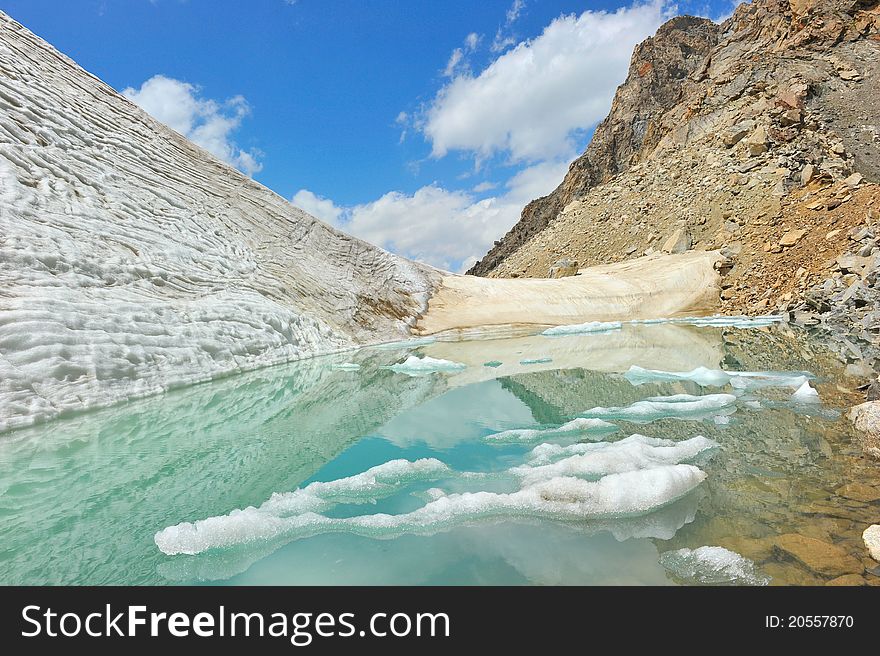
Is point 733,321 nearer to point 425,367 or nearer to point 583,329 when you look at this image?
point 583,329

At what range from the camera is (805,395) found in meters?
3.78

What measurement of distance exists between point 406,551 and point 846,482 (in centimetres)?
191

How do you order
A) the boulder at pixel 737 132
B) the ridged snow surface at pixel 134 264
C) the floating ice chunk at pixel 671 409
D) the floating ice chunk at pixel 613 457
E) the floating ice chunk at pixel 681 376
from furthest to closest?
the boulder at pixel 737 132 → the ridged snow surface at pixel 134 264 → the floating ice chunk at pixel 681 376 → the floating ice chunk at pixel 671 409 → the floating ice chunk at pixel 613 457

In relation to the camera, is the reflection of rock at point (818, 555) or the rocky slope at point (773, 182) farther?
the rocky slope at point (773, 182)

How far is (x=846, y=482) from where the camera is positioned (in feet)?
7.34

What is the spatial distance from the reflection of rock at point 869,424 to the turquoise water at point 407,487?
0.07m

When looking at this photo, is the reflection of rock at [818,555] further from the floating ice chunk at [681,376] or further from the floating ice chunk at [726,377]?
the floating ice chunk at [681,376]

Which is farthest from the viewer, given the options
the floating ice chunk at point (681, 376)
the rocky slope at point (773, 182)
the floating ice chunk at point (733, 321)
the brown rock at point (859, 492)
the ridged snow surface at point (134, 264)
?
the rocky slope at point (773, 182)

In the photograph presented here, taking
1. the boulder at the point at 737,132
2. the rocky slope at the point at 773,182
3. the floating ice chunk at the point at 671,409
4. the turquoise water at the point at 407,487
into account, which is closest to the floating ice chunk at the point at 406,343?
the turquoise water at the point at 407,487

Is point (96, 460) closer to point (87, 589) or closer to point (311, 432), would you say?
point (311, 432)

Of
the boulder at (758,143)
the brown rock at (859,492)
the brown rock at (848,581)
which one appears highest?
the boulder at (758,143)

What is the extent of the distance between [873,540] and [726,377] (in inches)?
129

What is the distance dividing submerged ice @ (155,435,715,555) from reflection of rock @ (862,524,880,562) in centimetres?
63

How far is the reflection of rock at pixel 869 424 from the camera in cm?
261
